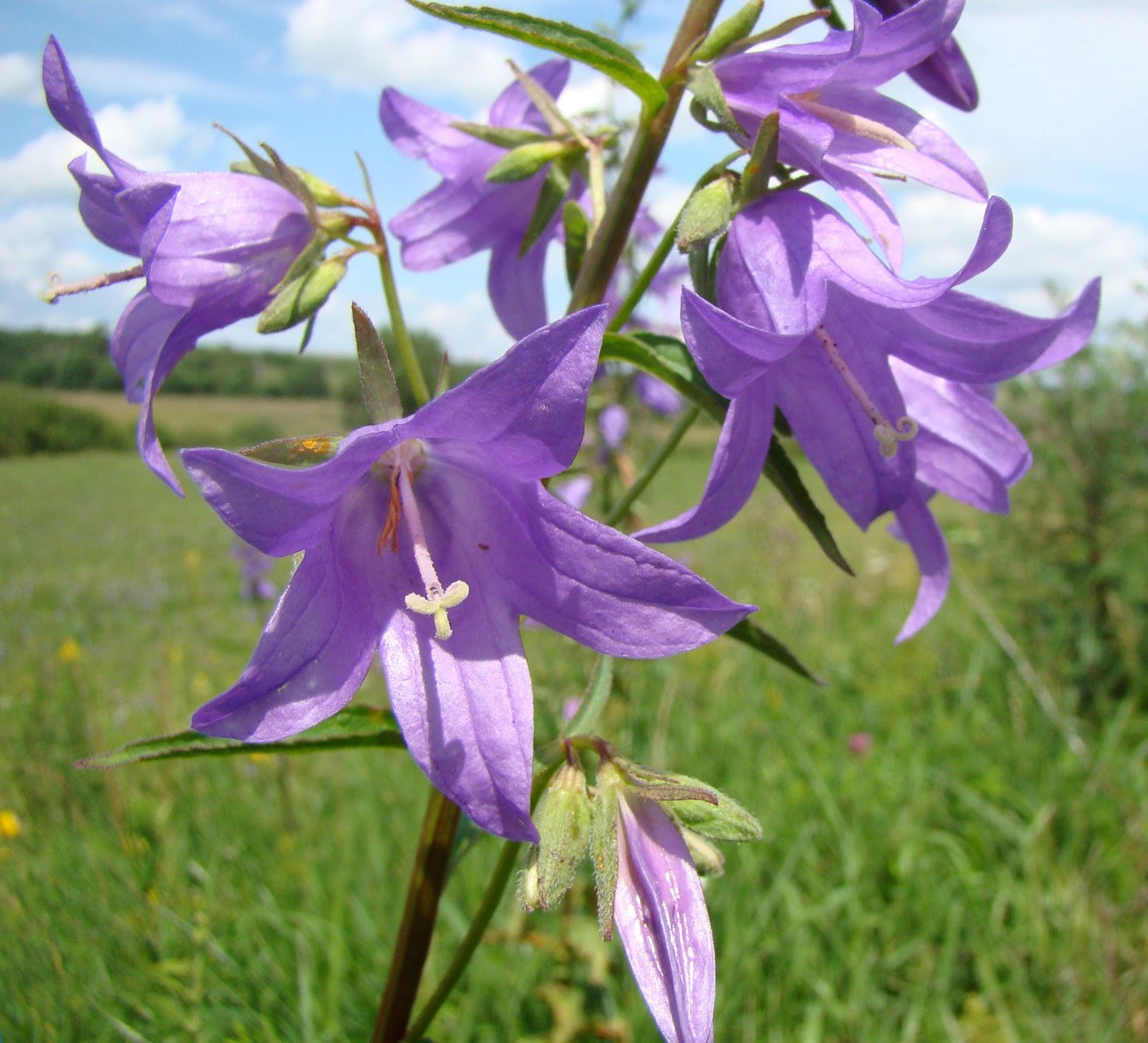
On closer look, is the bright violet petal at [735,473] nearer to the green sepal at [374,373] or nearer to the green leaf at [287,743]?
the green sepal at [374,373]

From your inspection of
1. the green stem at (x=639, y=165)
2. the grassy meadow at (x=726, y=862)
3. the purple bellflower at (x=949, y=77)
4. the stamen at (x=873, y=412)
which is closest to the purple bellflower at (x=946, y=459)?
the stamen at (x=873, y=412)

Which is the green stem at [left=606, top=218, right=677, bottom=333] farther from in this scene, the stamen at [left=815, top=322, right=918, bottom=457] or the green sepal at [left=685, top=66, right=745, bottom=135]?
the stamen at [left=815, top=322, right=918, bottom=457]

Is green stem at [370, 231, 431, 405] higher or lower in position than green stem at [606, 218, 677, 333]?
lower

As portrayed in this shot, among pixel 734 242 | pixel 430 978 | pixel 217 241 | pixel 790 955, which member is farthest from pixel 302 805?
pixel 734 242

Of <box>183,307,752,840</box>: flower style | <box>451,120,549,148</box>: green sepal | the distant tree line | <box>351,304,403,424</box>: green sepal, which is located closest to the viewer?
→ <box>183,307,752,840</box>: flower style

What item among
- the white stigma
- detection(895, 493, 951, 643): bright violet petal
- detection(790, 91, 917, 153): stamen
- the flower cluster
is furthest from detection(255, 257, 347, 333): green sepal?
detection(895, 493, 951, 643): bright violet petal

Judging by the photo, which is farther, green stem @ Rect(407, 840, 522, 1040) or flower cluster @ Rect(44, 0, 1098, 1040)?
green stem @ Rect(407, 840, 522, 1040)
